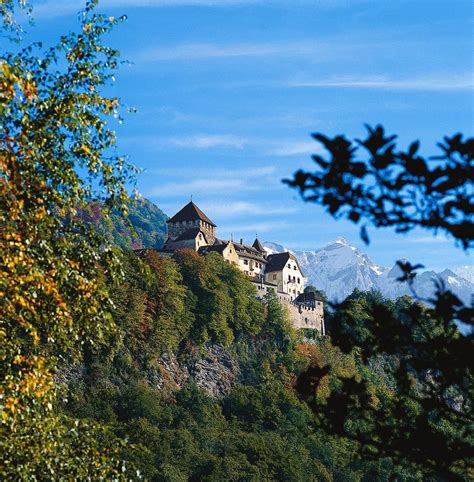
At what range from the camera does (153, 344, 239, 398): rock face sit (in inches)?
2601

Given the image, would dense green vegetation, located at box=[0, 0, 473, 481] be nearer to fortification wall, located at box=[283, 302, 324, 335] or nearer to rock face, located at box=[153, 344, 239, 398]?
rock face, located at box=[153, 344, 239, 398]

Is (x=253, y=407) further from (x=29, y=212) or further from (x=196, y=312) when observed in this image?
(x=29, y=212)

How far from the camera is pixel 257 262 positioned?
98312mm

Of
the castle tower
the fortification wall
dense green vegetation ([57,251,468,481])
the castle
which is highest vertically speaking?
the castle tower

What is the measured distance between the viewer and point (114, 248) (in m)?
11.7

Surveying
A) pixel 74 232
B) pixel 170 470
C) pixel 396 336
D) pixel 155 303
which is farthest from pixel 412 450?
pixel 155 303

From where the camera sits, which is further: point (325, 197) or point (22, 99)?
point (22, 99)

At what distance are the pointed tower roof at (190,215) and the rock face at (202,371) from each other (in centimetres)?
2554

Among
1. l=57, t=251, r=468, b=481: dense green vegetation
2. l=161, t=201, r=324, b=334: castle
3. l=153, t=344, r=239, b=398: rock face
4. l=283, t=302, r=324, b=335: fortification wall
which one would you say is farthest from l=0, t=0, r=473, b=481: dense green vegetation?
l=283, t=302, r=324, b=335: fortification wall

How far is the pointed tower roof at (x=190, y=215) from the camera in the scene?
9606 cm

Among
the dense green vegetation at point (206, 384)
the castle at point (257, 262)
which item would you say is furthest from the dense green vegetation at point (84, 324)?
the castle at point (257, 262)

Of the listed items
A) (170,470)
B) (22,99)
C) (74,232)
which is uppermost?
(22,99)

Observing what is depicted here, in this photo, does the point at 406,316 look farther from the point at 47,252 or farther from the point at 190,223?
the point at 190,223

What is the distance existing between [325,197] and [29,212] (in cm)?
625
